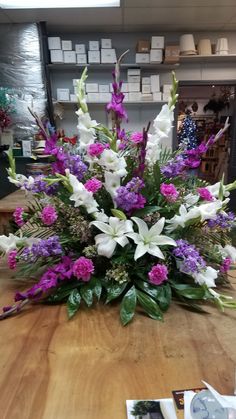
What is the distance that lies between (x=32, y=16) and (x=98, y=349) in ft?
11.8

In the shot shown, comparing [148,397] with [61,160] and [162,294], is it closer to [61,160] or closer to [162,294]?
[162,294]

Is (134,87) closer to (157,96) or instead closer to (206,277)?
(157,96)

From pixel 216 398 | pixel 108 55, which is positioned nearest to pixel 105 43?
pixel 108 55

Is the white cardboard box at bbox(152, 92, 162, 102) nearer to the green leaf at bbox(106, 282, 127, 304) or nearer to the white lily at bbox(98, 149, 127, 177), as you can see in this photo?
the white lily at bbox(98, 149, 127, 177)

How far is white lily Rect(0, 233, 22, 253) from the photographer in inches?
40.2

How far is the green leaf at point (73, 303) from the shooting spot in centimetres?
90

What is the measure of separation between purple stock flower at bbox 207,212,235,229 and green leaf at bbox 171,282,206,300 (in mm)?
198

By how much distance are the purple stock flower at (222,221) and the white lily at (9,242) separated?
0.59 metres

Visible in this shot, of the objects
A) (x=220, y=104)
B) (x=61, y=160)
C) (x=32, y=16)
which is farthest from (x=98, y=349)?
(x=220, y=104)

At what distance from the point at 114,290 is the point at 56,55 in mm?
3413

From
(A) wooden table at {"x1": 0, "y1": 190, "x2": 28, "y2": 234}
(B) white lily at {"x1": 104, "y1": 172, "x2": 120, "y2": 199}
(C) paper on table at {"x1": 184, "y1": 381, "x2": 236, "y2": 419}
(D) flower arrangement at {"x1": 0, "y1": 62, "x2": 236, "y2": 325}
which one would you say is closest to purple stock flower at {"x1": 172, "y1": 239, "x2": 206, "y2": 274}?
(D) flower arrangement at {"x1": 0, "y1": 62, "x2": 236, "y2": 325}

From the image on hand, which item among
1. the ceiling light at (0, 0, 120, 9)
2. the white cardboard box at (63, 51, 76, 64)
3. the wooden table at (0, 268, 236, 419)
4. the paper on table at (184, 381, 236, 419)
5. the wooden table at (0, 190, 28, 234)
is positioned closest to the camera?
the paper on table at (184, 381, 236, 419)

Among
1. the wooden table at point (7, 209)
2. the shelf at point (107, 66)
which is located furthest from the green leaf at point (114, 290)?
→ the shelf at point (107, 66)

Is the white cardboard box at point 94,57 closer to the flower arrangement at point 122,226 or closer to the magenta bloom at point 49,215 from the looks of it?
the flower arrangement at point 122,226
